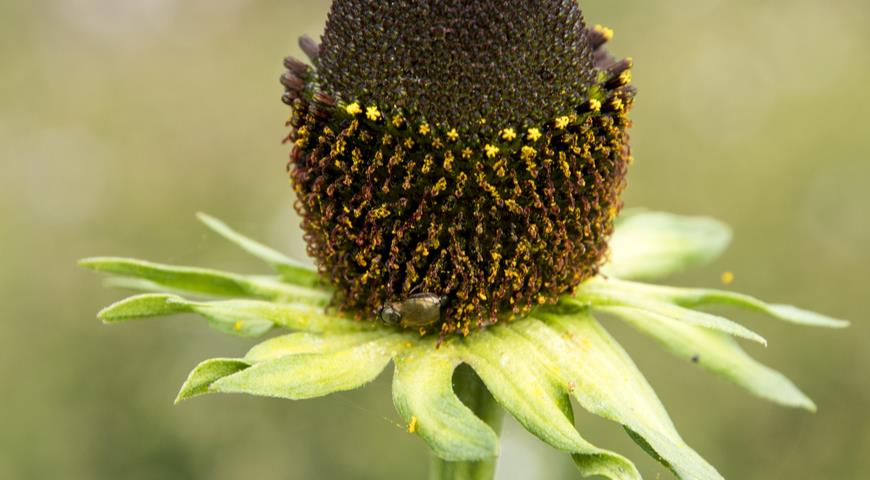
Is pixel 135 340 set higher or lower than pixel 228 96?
lower

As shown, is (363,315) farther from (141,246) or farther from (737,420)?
(141,246)

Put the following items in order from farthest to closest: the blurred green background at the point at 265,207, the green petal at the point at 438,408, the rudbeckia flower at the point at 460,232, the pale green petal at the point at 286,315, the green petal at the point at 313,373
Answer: the blurred green background at the point at 265,207 < the pale green petal at the point at 286,315 < the rudbeckia flower at the point at 460,232 < the green petal at the point at 313,373 < the green petal at the point at 438,408

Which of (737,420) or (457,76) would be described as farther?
(737,420)

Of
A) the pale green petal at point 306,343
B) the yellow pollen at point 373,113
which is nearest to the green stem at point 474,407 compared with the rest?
the pale green petal at point 306,343

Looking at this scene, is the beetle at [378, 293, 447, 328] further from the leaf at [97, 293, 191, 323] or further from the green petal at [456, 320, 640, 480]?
the leaf at [97, 293, 191, 323]

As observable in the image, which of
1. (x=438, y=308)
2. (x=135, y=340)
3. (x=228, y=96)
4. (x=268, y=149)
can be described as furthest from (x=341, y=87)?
(x=228, y=96)

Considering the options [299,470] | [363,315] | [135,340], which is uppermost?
[363,315]

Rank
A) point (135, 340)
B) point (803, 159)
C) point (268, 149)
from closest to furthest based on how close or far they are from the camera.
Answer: point (135, 340)
point (803, 159)
point (268, 149)

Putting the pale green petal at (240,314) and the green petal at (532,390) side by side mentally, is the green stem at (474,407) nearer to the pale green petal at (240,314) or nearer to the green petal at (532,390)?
the green petal at (532,390)
